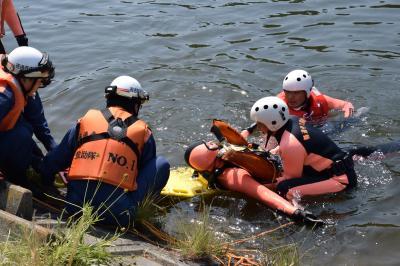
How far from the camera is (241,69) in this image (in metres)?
10.9

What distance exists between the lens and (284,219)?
6684 mm

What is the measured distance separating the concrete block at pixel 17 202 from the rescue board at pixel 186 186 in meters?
2.01

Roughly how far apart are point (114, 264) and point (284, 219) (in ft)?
8.64

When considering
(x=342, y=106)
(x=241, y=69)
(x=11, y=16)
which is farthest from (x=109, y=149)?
(x=241, y=69)

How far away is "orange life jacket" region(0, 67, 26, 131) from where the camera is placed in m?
5.95

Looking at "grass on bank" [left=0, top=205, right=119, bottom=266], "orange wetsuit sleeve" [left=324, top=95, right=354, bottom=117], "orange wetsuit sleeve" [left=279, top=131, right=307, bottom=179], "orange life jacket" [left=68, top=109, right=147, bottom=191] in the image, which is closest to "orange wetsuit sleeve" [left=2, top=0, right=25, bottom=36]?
"orange life jacket" [left=68, top=109, right=147, bottom=191]

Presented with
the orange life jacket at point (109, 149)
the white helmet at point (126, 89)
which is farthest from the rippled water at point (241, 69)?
the white helmet at point (126, 89)

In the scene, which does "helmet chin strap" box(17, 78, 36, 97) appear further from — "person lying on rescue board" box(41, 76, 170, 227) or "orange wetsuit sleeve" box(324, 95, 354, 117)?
"orange wetsuit sleeve" box(324, 95, 354, 117)

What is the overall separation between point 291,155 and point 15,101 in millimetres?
2900

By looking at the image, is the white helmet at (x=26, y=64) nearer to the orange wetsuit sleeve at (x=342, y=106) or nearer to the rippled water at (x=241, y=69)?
the rippled water at (x=241, y=69)

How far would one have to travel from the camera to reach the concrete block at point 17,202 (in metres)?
5.19

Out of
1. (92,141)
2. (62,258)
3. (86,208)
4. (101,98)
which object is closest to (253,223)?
(92,141)

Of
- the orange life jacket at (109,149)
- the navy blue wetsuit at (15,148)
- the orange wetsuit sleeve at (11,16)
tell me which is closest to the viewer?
the orange life jacket at (109,149)

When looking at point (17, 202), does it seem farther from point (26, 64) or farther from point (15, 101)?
point (26, 64)
